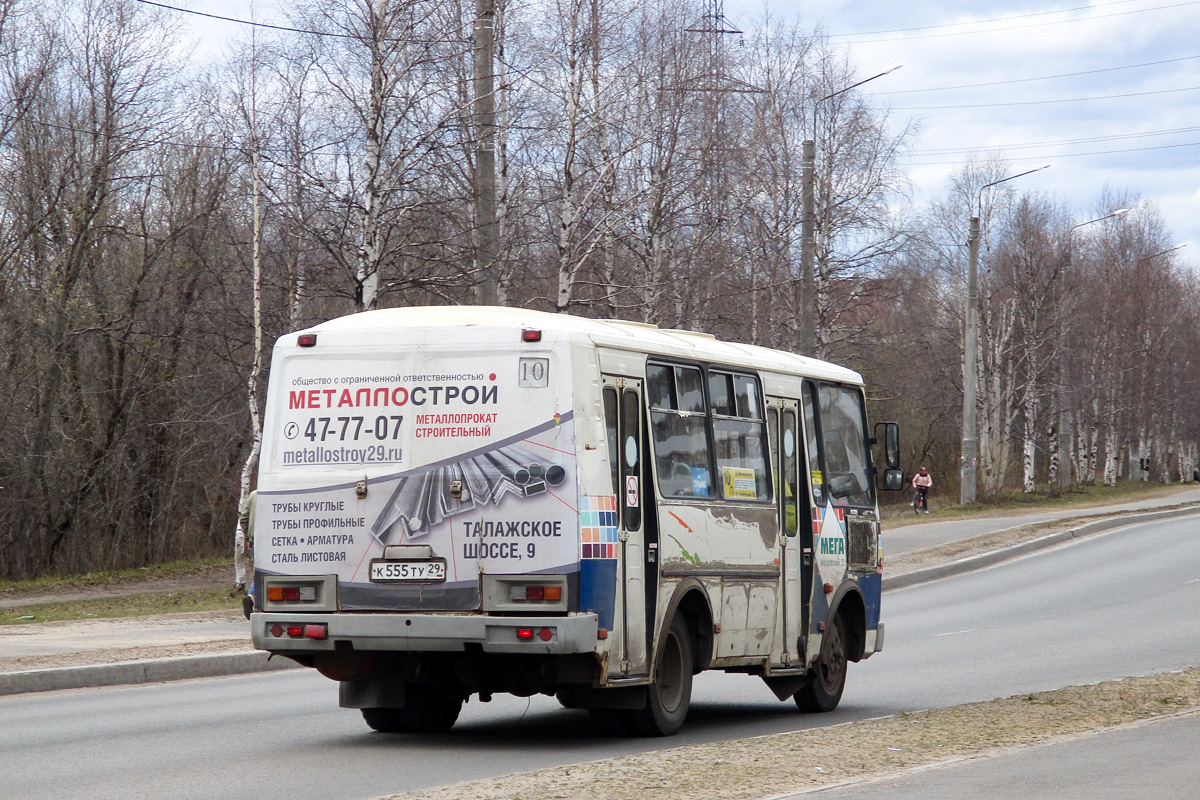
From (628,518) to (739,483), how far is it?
5.96ft

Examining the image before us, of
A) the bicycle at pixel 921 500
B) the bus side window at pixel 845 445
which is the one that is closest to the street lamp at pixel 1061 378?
the bicycle at pixel 921 500

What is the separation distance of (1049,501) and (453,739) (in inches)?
1750

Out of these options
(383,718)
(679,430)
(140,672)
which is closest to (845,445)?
(679,430)

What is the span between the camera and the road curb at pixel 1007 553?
27.5 meters

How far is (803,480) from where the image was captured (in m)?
12.4

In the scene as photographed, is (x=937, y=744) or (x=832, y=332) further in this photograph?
(x=832, y=332)

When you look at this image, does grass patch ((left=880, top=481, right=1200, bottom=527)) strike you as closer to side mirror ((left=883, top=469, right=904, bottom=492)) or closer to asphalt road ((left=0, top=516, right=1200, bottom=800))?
asphalt road ((left=0, top=516, right=1200, bottom=800))

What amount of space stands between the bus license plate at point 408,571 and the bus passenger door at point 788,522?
11.4 feet

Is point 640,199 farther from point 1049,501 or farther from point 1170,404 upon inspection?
point 1170,404

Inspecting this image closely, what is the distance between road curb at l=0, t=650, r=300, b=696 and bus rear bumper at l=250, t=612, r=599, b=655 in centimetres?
509

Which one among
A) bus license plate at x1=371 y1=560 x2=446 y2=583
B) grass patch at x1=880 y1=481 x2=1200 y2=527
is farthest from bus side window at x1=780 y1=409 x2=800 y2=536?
grass patch at x1=880 y1=481 x2=1200 y2=527

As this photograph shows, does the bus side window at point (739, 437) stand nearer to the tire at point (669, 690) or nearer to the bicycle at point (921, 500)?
the tire at point (669, 690)

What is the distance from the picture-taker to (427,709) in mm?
10734

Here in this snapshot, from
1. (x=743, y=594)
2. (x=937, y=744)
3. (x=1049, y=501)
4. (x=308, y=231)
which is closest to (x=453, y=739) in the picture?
(x=743, y=594)
